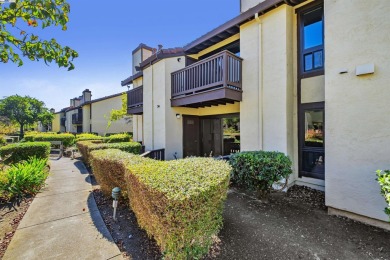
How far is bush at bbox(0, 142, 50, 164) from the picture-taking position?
8.77 m

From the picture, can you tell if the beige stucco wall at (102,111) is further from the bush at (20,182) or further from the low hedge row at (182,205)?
the low hedge row at (182,205)

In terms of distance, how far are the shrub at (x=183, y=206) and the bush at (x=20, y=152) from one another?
30.4 ft

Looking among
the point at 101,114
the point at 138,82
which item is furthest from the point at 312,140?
the point at 101,114

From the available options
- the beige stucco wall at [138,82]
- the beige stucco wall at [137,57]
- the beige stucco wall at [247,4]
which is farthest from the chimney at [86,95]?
the beige stucco wall at [247,4]

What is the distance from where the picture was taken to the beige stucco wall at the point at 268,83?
603cm

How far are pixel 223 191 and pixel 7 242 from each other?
13.9 feet

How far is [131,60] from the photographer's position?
1525cm

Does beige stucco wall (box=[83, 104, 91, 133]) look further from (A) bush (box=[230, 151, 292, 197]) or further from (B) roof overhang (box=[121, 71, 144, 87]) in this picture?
(A) bush (box=[230, 151, 292, 197])

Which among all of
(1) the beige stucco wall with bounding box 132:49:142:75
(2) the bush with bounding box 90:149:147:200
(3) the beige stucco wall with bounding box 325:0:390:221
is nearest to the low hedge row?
(2) the bush with bounding box 90:149:147:200

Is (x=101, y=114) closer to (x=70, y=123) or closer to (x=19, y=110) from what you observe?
(x=70, y=123)

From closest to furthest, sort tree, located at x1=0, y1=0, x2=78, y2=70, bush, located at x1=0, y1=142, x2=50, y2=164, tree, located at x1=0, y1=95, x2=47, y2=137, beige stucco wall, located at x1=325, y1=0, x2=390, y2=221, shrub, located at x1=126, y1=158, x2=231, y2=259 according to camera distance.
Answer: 1. shrub, located at x1=126, y1=158, x2=231, y2=259
2. tree, located at x1=0, y1=0, x2=78, y2=70
3. beige stucco wall, located at x1=325, y1=0, x2=390, y2=221
4. bush, located at x1=0, y1=142, x2=50, y2=164
5. tree, located at x1=0, y1=95, x2=47, y2=137

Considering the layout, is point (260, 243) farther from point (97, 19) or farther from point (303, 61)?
point (97, 19)

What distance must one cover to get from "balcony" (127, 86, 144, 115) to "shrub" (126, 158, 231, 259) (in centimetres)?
959

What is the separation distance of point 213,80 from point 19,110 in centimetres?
4436
